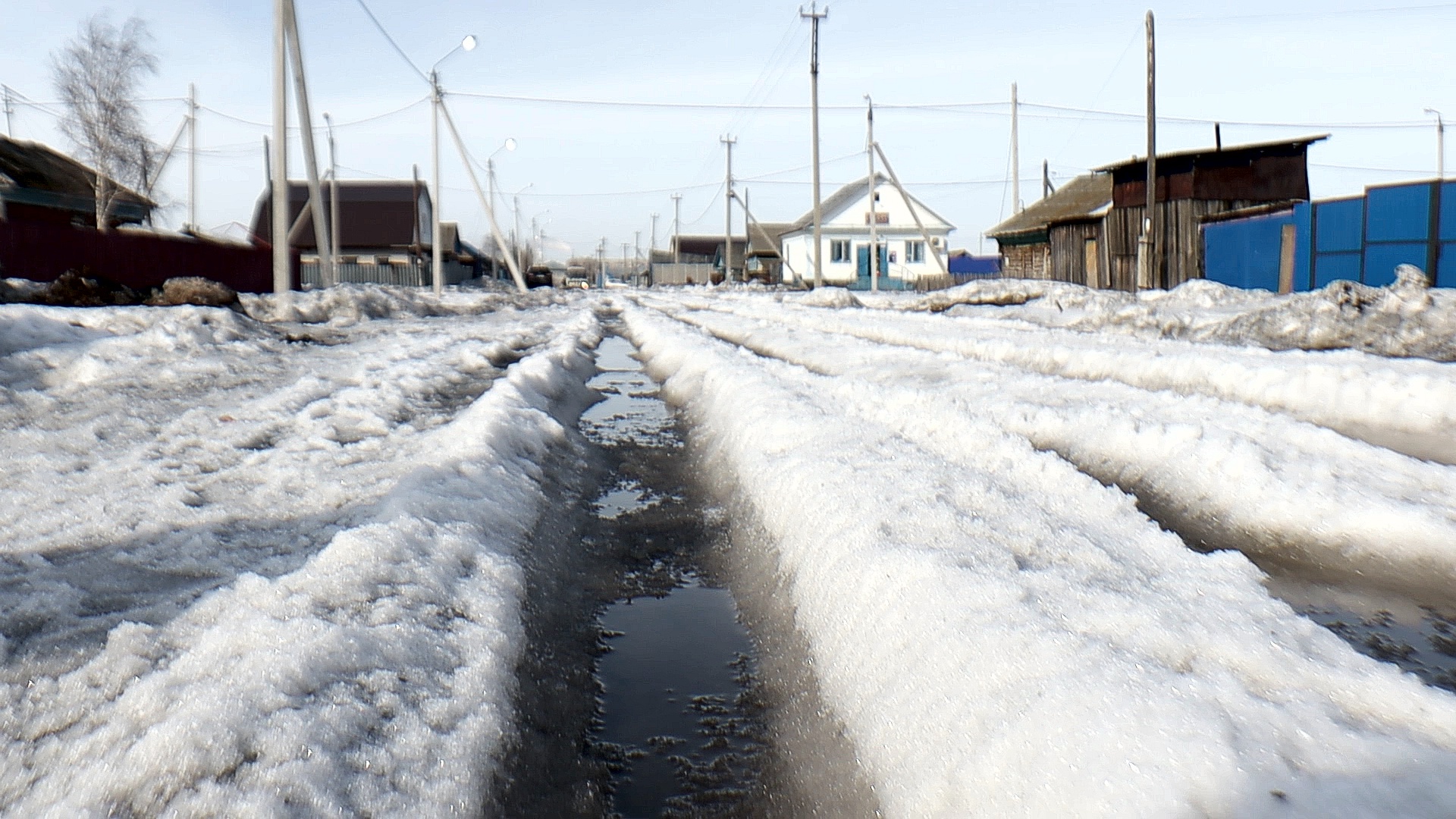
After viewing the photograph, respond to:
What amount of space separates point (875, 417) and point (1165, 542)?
3095 millimetres

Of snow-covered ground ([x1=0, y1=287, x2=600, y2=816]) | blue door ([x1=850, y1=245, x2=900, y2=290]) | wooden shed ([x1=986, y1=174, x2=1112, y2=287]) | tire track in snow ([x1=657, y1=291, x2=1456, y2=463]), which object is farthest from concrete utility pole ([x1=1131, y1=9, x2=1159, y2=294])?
blue door ([x1=850, y1=245, x2=900, y2=290])

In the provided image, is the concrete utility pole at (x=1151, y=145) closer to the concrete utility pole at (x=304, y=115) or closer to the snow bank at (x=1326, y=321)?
the snow bank at (x=1326, y=321)

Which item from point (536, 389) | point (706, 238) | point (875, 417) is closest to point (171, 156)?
point (536, 389)

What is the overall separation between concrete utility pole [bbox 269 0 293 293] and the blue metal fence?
17610 millimetres

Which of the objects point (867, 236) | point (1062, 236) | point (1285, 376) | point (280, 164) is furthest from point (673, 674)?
point (867, 236)

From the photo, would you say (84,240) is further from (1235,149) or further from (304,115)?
(1235,149)

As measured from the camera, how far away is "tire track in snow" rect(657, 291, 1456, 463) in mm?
6098

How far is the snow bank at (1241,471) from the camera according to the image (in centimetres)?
405

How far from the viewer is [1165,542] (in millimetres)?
3613

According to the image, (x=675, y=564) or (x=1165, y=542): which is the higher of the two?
(x=1165, y=542)

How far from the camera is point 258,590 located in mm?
3152

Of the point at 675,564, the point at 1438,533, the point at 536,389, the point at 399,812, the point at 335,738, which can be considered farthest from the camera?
the point at 536,389

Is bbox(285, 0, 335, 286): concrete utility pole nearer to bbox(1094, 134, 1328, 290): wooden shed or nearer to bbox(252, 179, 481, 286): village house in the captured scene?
bbox(1094, 134, 1328, 290): wooden shed

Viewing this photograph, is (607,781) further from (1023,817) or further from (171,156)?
(171,156)
